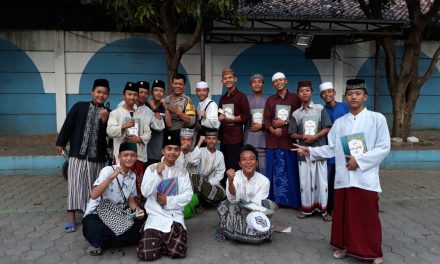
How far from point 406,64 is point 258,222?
6.66m

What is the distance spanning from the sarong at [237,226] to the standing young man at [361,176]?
2.74 ft

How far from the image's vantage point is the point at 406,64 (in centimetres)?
919

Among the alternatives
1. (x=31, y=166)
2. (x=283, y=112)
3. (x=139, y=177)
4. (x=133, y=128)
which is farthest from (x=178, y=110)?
(x=31, y=166)

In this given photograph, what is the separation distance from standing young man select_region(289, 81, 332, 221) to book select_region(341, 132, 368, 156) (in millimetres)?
1133

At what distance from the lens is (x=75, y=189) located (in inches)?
183

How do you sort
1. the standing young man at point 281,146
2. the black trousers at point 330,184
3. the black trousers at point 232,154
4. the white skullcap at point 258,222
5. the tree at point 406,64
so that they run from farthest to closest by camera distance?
1. the tree at point 406,64
2. the black trousers at point 232,154
3. the standing young man at point 281,146
4. the black trousers at point 330,184
5. the white skullcap at point 258,222

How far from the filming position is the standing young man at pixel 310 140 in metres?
5.04

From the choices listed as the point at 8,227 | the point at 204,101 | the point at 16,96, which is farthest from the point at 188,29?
the point at 8,227

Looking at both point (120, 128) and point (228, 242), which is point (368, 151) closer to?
point (228, 242)

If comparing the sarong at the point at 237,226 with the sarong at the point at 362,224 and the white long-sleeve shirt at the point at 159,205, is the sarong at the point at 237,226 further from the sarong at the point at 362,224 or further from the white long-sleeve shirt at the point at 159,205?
the sarong at the point at 362,224

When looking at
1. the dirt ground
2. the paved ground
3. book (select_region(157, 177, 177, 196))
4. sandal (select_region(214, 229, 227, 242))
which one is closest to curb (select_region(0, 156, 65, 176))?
the dirt ground

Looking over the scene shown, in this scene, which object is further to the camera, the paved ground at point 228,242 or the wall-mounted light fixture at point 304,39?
the wall-mounted light fixture at point 304,39

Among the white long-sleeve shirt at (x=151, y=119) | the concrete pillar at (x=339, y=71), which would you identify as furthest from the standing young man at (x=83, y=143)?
the concrete pillar at (x=339, y=71)

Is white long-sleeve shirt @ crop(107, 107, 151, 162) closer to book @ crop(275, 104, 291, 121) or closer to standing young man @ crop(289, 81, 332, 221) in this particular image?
book @ crop(275, 104, 291, 121)
